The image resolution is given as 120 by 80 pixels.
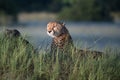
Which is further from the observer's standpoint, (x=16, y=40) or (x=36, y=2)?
(x=36, y=2)

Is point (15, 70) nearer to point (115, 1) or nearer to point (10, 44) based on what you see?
point (10, 44)

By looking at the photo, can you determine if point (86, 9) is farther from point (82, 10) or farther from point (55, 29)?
point (55, 29)

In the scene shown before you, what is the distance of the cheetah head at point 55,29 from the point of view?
31.0 ft

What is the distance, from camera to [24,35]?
31.9 ft

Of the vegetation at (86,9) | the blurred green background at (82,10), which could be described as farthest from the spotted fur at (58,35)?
the vegetation at (86,9)

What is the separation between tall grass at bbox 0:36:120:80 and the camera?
28.6 ft

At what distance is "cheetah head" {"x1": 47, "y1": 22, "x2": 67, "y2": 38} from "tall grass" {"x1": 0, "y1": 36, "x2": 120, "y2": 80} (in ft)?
0.98

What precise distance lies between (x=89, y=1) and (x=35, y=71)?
54.0 metres

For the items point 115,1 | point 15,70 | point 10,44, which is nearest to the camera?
point 15,70

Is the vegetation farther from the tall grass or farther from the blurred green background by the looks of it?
the tall grass

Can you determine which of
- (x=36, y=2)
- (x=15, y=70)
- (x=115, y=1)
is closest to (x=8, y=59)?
(x=15, y=70)

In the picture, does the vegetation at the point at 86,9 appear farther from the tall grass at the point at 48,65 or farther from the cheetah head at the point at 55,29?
the tall grass at the point at 48,65

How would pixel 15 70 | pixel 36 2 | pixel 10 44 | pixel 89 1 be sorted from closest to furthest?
pixel 15 70 → pixel 10 44 → pixel 89 1 → pixel 36 2

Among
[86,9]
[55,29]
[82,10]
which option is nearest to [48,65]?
[55,29]
